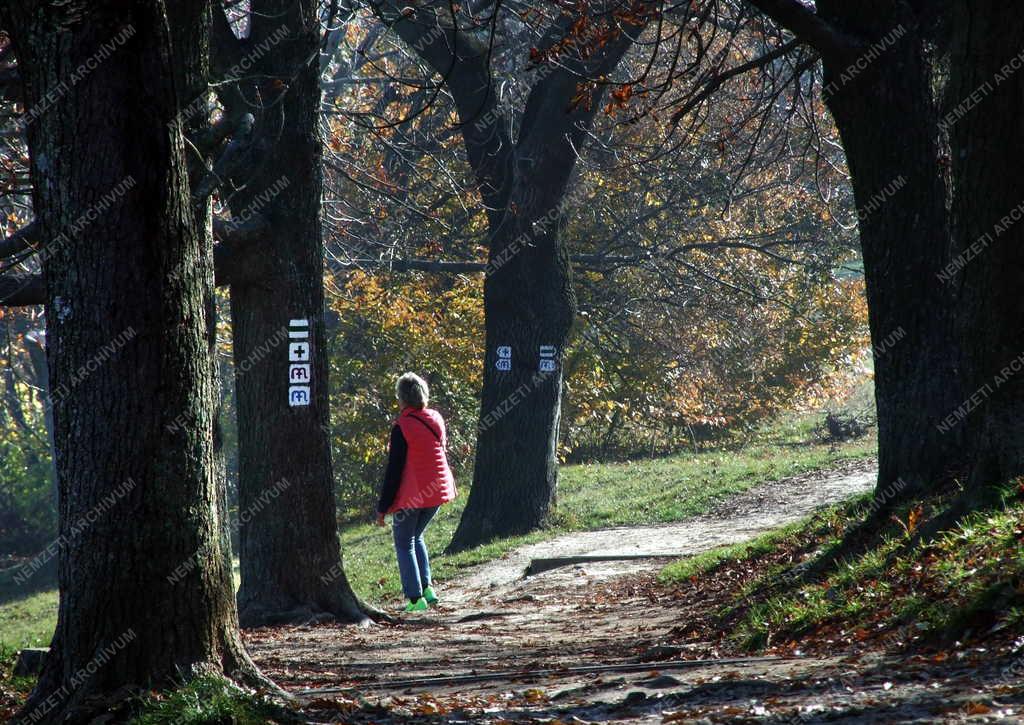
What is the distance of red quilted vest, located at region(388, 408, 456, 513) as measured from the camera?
10276 millimetres

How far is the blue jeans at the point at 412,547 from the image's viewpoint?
10422 millimetres

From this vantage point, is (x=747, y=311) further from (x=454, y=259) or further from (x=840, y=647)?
(x=840, y=647)

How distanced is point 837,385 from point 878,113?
74.7 feet

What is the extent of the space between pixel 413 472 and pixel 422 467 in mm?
90

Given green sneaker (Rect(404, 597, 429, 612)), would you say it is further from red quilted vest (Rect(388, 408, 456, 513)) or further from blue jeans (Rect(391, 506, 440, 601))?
red quilted vest (Rect(388, 408, 456, 513))

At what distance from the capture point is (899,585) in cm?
658

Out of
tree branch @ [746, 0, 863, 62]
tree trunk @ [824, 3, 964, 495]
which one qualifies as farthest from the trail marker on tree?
tree branch @ [746, 0, 863, 62]

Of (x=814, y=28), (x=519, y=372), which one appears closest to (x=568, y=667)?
(x=814, y=28)

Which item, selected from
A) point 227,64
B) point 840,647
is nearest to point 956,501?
point 840,647

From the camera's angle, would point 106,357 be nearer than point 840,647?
Yes

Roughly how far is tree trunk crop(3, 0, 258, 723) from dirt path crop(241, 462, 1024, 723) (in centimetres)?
90

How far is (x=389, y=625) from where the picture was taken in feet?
32.8

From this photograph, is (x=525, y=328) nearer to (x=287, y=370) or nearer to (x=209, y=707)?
(x=287, y=370)

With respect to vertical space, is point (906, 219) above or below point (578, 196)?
below
